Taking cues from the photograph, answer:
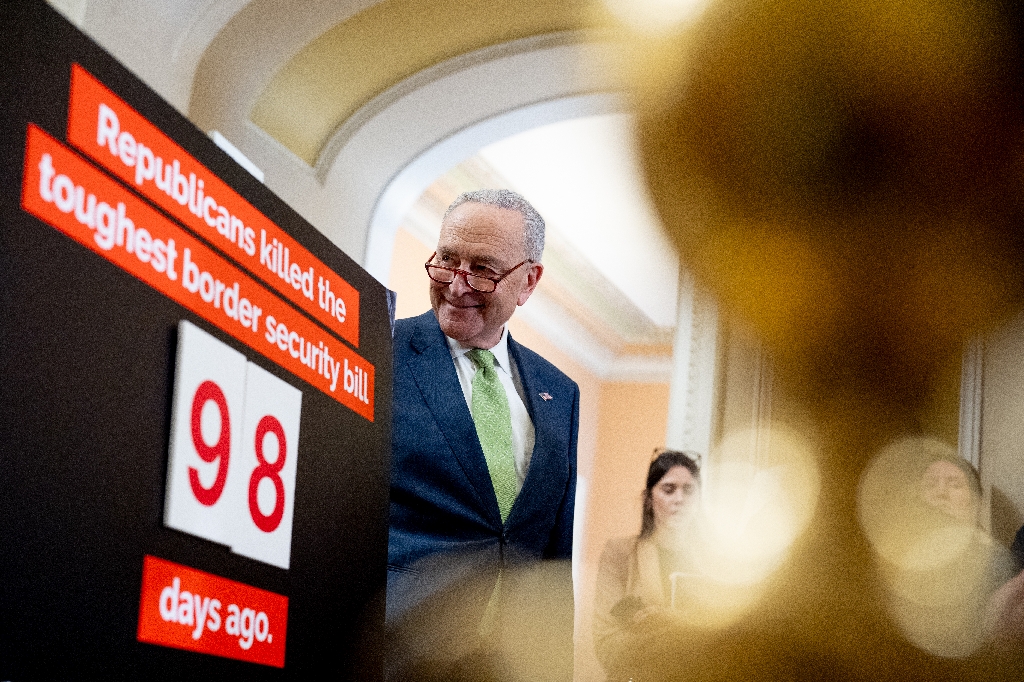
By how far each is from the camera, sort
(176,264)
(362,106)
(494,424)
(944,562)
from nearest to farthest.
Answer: (176,264) → (494,424) → (944,562) → (362,106)

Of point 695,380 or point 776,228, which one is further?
point 695,380

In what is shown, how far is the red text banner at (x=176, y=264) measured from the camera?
2.18 feet

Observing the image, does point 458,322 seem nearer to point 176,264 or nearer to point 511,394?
point 511,394

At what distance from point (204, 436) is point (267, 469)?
0.34ft

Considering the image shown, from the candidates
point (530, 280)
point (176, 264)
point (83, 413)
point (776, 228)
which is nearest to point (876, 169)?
point (776, 228)

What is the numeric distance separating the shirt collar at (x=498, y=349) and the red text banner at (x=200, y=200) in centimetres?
58

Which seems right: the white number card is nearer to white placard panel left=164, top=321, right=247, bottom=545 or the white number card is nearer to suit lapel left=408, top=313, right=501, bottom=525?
white placard panel left=164, top=321, right=247, bottom=545

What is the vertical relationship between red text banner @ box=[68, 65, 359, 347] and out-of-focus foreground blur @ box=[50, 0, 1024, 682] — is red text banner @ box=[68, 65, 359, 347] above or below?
below

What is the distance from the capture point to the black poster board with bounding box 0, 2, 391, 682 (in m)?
0.62

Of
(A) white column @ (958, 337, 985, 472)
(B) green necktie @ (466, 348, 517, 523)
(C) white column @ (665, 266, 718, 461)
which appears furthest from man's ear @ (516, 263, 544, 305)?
(C) white column @ (665, 266, 718, 461)

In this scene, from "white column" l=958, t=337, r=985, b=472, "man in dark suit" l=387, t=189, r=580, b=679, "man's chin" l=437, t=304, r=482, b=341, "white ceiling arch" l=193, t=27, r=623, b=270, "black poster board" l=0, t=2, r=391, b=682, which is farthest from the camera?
"white ceiling arch" l=193, t=27, r=623, b=270

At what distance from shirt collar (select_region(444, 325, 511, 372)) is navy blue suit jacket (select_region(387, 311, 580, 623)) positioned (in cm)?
5

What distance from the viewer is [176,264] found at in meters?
0.79

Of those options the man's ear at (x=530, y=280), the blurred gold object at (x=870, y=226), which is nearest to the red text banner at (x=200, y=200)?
the man's ear at (x=530, y=280)
